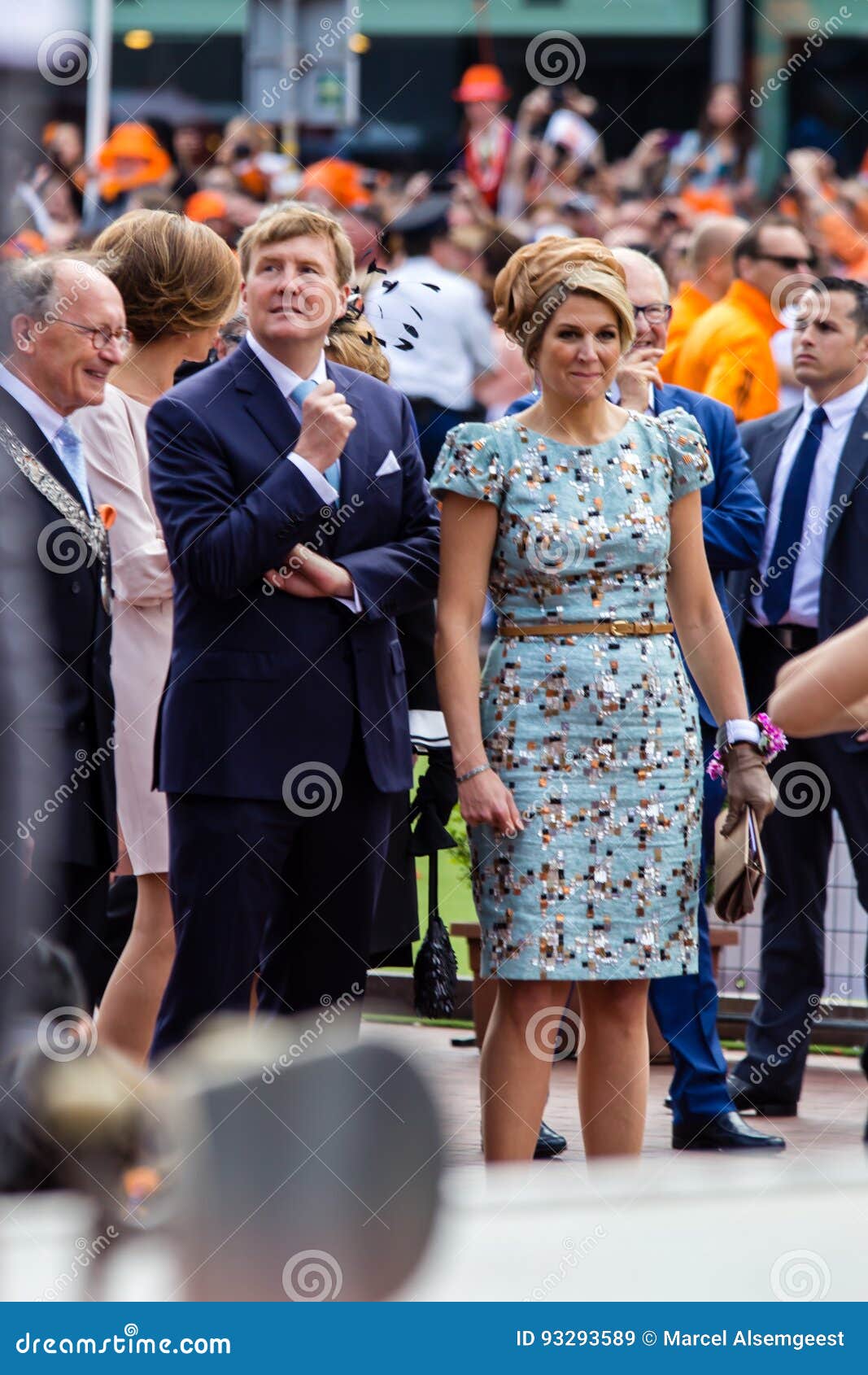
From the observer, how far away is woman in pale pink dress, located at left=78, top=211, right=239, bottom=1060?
14.5ft

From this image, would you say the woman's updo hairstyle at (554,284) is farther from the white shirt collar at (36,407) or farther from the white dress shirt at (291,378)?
the white shirt collar at (36,407)

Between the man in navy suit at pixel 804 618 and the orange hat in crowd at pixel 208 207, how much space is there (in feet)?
24.7

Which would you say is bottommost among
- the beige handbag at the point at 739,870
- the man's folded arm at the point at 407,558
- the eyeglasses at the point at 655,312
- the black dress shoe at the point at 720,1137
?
the black dress shoe at the point at 720,1137

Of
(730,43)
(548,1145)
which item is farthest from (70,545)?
(730,43)

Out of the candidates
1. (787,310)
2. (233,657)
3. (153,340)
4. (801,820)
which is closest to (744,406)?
(787,310)

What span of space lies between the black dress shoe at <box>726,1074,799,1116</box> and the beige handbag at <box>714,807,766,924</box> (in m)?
1.66

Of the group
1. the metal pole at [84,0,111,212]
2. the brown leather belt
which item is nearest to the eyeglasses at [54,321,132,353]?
the brown leather belt

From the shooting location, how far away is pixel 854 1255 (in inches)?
87.6

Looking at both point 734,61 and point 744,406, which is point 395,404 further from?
point 734,61

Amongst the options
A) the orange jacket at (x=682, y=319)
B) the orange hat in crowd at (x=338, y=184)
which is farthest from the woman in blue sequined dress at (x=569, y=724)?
the orange hat in crowd at (x=338, y=184)

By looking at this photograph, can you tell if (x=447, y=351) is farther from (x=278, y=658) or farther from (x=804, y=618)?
(x=278, y=658)

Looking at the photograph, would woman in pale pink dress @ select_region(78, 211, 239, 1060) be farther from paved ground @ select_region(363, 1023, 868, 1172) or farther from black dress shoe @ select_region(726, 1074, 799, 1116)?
black dress shoe @ select_region(726, 1074, 799, 1116)

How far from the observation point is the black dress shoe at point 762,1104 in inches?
218

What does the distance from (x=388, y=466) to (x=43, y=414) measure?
0.68 m
